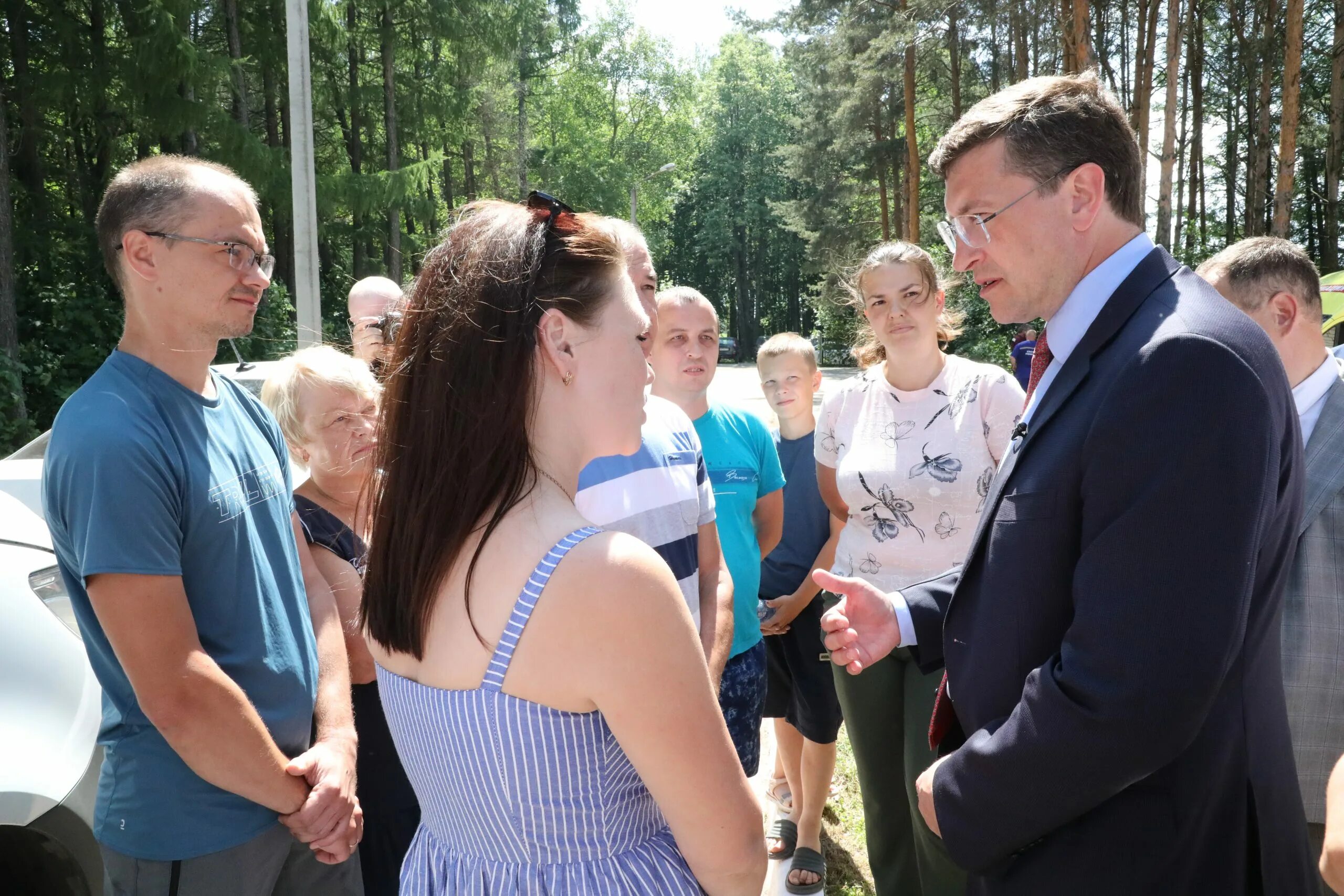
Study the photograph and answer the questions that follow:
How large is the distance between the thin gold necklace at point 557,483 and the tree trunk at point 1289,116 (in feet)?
58.5

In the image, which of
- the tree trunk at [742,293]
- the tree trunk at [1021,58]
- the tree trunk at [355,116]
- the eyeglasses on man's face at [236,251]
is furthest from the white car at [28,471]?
the tree trunk at [742,293]

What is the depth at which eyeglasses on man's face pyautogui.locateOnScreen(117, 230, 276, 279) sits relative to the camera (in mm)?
2184

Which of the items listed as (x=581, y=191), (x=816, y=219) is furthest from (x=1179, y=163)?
(x=581, y=191)

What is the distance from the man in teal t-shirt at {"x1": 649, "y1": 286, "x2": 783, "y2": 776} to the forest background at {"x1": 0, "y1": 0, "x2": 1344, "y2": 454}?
1120 millimetres

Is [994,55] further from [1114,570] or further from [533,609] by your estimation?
[533,609]

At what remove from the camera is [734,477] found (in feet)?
11.7

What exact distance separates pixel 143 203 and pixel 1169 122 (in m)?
18.4

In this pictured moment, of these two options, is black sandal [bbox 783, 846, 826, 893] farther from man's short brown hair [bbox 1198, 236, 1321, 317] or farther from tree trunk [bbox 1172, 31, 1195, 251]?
tree trunk [bbox 1172, 31, 1195, 251]

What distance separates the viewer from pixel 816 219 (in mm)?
34000

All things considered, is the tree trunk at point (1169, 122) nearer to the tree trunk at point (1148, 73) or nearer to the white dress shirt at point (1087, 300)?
the tree trunk at point (1148, 73)

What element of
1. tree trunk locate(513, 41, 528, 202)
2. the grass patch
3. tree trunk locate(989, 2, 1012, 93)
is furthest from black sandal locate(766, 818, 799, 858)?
tree trunk locate(513, 41, 528, 202)

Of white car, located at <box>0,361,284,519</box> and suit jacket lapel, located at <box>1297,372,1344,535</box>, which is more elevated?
suit jacket lapel, located at <box>1297,372,1344,535</box>

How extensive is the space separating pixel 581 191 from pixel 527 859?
129 ft

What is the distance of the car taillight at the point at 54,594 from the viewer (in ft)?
8.25
